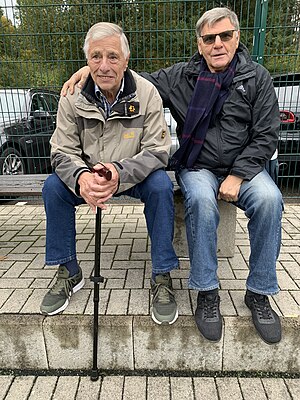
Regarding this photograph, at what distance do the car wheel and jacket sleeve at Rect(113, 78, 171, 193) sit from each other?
262 centimetres

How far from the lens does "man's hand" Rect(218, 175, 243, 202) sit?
91.1 inches

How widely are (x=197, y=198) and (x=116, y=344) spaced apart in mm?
1019

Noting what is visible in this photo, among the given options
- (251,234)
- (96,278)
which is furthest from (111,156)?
(251,234)

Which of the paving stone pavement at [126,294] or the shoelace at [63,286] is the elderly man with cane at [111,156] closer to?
the shoelace at [63,286]

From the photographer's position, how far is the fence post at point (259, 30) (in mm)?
3871

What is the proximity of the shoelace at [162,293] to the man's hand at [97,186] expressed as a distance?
636 mm

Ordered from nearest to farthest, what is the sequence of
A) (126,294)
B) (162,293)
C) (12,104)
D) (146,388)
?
(146,388) < (162,293) < (126,294) < (12,104)

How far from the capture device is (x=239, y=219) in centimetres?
395

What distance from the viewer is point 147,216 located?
7.59 ft

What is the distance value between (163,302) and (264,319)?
1.98 feet

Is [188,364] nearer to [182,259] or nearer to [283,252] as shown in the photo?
[182,259]

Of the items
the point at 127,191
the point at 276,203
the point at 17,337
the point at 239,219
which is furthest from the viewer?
the point at 239,219

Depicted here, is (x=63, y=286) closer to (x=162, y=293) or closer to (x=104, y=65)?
(x=162, y=293)

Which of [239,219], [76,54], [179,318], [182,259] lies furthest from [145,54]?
[179,318]
